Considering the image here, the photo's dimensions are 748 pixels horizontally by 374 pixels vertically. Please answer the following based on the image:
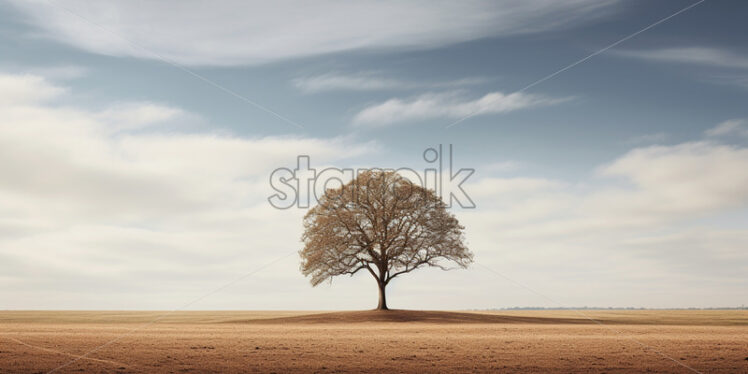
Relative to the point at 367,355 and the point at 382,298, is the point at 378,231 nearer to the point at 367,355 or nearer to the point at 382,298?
the point at 382,298

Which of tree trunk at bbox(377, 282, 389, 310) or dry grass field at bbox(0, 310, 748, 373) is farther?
tree trunk at bbox(377, 282, 389, 310)

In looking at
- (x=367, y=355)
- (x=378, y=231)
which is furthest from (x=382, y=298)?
(x=367, y=355)

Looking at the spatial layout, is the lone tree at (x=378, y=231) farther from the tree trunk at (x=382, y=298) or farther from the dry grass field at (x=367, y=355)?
the dry grass field at (x=367, y=355)

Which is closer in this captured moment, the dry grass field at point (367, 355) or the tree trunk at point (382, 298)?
the dry grass field at point (367, 355)

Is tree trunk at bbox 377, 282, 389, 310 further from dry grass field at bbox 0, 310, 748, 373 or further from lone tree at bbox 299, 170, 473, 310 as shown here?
dry grass field at bbox 0, 310, 748, 373

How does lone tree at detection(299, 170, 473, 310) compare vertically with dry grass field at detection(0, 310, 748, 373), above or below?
above

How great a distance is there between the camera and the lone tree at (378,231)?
5738 centimetres

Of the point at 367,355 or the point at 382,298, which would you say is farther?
the point at 382,298

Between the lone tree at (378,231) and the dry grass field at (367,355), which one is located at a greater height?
the lone tree at (378,231)

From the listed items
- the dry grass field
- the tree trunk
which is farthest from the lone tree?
the dry grass field

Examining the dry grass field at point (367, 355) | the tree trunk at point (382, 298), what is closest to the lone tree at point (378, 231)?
the tree trunk at point (382, 298)

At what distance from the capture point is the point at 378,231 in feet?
189

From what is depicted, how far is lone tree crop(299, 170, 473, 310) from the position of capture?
188 ft

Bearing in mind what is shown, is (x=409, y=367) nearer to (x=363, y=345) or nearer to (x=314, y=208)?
(x=363, y=345)
